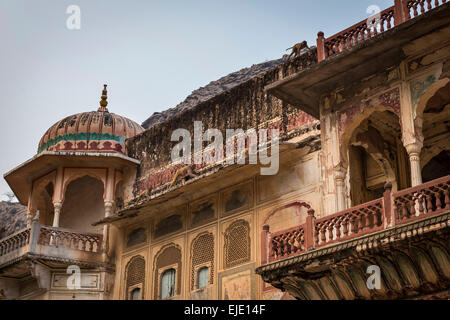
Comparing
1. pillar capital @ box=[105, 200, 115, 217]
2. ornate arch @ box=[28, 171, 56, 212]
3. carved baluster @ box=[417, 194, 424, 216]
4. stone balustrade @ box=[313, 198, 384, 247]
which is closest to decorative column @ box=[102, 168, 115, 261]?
pillar capital @ box=[105, 200, 115, 217]

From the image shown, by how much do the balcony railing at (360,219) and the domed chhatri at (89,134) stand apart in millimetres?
6884

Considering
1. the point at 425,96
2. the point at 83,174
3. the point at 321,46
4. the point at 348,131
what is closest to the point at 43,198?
the point at 83,174

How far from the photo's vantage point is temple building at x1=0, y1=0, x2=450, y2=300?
36.2 feet

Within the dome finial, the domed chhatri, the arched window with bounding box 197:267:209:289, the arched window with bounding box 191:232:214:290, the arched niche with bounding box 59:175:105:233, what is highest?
the dome finial

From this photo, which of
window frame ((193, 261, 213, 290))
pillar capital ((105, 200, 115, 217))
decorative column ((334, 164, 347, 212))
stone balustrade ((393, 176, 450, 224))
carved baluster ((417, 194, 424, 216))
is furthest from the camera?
pillar capital ((105, 200, 115, 217))

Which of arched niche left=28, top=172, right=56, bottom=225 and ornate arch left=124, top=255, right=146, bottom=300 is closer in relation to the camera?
ornate arch left=124, top=255, right=146, bottom=300

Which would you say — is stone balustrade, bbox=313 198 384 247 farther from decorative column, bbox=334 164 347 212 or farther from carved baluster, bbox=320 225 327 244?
decorative column, bbox=334 164 347 212

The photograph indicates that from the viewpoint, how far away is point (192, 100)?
23.6 metres

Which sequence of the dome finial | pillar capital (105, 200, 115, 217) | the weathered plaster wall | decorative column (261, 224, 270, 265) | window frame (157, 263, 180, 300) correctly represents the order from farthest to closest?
1. the dome finial
2. pillar capital (105, 200, 115, 217)
3. window frame (157, 263, 180, 300)
4. the weathered plaster wall
5. decorative column (261, 224, 270, 265)

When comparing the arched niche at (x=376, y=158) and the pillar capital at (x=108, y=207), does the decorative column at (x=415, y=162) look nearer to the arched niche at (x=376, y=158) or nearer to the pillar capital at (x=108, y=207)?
the arched niche at (x=376, y=158)

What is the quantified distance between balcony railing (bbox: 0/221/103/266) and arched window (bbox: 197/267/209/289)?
2803mm

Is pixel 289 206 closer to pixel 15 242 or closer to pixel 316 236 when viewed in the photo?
pixel 316 236

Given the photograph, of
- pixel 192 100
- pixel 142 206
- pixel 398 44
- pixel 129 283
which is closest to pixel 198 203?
pixel 142 206

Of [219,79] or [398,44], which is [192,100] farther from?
[398,44]
